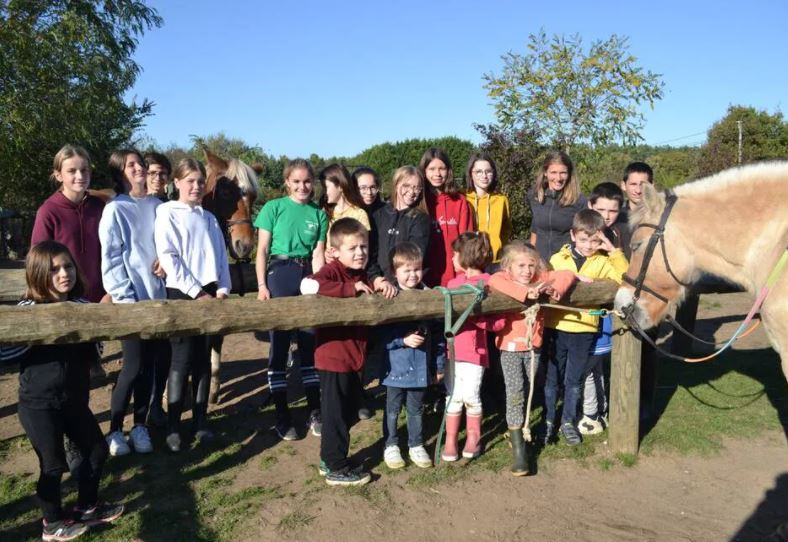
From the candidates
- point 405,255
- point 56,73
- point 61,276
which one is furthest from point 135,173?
point 56,73

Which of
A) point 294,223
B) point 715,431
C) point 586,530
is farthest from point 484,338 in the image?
point 715,431

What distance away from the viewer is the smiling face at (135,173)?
4.25 meters

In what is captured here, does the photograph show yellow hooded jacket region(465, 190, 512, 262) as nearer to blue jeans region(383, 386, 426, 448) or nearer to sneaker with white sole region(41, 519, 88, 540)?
blue jeans region(383, 386, 426, 448)

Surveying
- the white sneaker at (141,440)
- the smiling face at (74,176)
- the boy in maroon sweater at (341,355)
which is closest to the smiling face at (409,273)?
the boy in maroon sweater at (341,355)

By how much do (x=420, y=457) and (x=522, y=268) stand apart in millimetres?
1524

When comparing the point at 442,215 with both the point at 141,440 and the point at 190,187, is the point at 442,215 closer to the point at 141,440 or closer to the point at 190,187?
the point at 190,187

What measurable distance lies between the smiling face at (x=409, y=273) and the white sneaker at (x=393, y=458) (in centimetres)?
120

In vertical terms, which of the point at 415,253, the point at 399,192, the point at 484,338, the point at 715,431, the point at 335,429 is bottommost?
the point at 715,431

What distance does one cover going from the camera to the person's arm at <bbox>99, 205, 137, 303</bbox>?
397 cm

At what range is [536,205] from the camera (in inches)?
199

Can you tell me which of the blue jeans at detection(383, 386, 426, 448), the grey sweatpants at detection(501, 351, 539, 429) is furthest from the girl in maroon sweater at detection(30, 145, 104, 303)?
the grey sweatpants at detection(501, 351, 539, 429)

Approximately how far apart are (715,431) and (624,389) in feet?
4.19

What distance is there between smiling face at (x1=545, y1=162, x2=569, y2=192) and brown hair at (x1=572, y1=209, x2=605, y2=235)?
584mm

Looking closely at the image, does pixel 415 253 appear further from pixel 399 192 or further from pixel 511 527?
pixel 511 527
